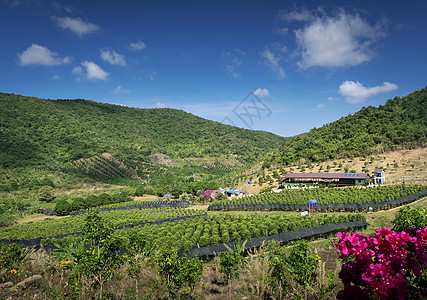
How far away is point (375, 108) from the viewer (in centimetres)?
7588

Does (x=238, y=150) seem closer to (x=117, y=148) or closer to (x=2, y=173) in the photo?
(x=117, y=148)

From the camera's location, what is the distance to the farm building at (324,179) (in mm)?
40625

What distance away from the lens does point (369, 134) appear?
6344 centimetres

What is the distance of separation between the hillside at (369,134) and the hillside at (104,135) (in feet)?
167

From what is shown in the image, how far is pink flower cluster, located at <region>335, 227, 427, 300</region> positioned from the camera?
2.89m

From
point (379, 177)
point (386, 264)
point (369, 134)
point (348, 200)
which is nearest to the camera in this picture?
point (386, 264)

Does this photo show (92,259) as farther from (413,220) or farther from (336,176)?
(336,176)

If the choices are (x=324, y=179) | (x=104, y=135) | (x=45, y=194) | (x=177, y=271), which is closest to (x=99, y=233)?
(x=177, y=271)

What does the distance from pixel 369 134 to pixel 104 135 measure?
375 feet

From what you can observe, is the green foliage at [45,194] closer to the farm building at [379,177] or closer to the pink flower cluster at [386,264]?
the pink flower cluster at [386,264]

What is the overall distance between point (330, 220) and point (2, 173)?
7894cm

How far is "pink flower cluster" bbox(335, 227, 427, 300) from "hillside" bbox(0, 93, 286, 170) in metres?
87.6

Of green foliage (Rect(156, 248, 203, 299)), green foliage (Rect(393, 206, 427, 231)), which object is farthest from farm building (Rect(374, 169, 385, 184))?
green foliage (Rect(156, 248, 203, 299))

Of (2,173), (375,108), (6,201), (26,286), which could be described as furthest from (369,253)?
(375,108)
